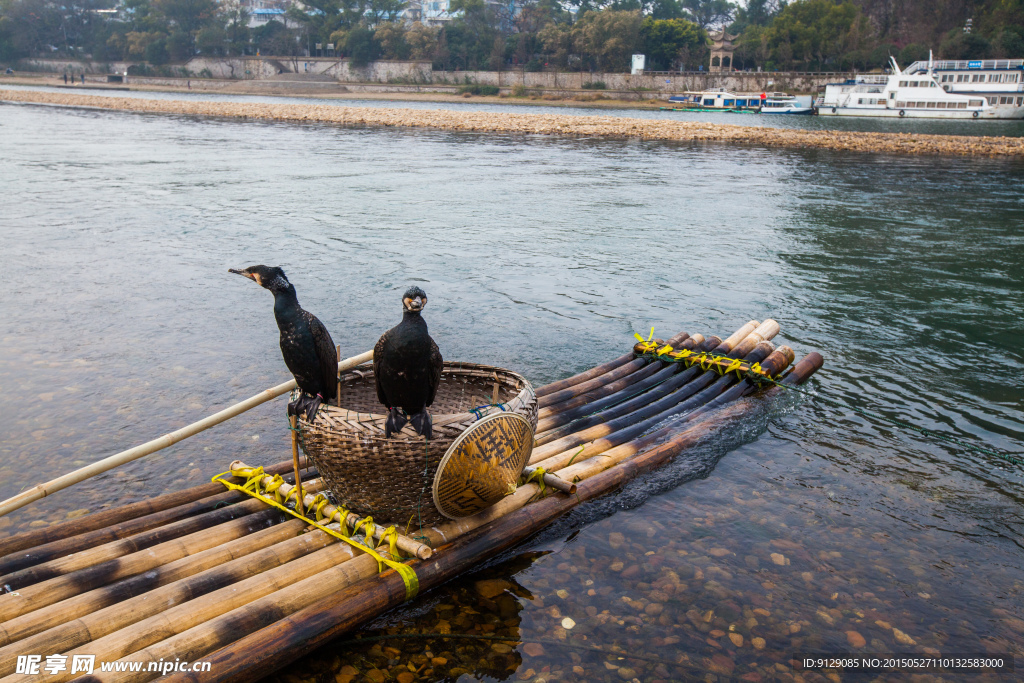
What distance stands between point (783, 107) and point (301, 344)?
300ft

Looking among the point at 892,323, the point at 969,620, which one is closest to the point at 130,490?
the point at 969,620

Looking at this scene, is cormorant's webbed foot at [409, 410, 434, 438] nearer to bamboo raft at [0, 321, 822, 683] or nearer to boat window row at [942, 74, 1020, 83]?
bamboo raft at [0, 321, 822, 683]

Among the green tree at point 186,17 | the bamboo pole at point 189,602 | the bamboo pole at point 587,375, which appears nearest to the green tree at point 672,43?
the green tree at point 186,17

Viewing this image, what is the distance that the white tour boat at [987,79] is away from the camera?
78312mm

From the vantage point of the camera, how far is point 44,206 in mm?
20516

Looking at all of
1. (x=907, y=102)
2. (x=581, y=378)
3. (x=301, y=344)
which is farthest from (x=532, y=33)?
(x=301, y=344)

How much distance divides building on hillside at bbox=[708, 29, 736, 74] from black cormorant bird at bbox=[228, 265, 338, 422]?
11515cm

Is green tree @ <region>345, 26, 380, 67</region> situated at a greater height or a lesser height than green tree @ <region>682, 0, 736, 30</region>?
lesser

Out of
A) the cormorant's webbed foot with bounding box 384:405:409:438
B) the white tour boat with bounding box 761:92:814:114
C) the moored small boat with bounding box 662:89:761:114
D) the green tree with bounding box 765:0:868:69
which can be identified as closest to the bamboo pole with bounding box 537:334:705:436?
the cormorant's webbed foot with bounding box 384:405:409:438

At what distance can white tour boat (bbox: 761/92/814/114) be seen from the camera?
83.1m

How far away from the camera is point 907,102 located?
77875 millimetres

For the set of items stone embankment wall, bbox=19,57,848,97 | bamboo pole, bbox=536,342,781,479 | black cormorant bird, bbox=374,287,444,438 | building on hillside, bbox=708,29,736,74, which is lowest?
bamboo pole, bbox=536,342,781,479

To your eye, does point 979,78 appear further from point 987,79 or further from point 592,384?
point 592,384

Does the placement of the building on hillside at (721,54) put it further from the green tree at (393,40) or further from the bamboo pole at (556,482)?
the bamboo pole at (556,482)
